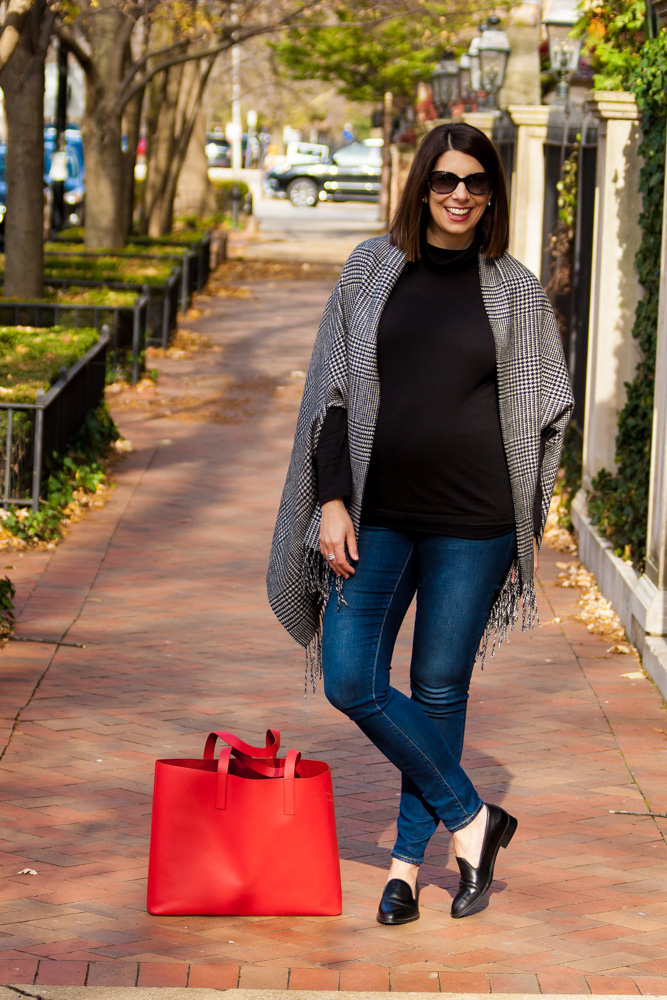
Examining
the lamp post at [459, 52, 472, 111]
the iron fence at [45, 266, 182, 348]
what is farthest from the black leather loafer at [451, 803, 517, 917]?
the lamp post at [459, 52, 472, 111]

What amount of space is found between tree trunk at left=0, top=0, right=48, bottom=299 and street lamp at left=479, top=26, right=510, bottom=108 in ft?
13.4

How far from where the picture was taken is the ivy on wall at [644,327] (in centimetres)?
682

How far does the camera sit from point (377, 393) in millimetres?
3354

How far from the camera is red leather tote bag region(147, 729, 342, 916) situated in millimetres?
3508

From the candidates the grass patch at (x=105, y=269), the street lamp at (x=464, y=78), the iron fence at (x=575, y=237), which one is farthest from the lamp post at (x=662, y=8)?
the street lamp at (x=464, y=78)

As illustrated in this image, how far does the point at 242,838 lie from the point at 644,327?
426 centimetres

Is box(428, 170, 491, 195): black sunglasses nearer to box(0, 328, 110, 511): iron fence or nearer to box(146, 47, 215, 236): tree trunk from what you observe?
box(0, 328, 110, 511): iron fence

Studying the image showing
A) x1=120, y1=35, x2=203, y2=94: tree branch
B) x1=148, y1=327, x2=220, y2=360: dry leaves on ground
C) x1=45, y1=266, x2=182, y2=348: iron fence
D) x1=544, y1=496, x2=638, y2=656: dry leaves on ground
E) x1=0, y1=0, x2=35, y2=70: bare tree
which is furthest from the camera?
x1=120, y1=35, x2=203, y2=94: tree branch

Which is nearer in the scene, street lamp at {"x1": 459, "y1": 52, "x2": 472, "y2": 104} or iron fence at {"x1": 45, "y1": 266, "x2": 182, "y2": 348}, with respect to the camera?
iron fence at {"x1": 45, "y1": 266, "x2": 182, "y2": 348}

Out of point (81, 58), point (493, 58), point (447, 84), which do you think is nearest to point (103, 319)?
point (493, 58)

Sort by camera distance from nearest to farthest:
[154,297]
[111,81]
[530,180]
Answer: [530,180] → [154,297] → [111,81]

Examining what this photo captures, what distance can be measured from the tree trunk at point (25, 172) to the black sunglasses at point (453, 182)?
9.34 meters

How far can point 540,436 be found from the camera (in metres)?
3.51

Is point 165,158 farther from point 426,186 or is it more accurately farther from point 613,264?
point 426,186
